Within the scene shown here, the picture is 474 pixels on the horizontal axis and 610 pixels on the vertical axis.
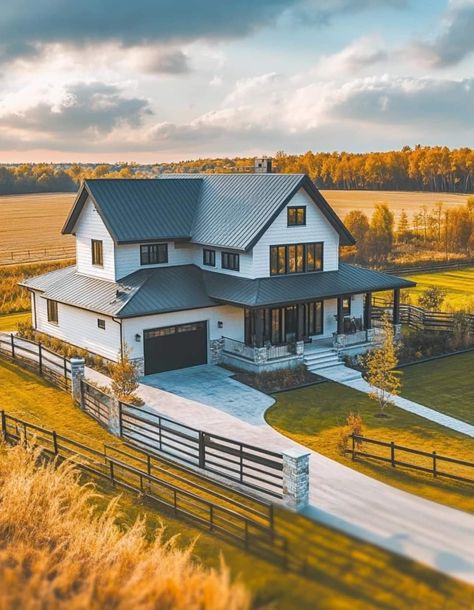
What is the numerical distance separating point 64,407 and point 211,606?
638 inches

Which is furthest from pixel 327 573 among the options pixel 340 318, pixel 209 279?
pixel 209 279

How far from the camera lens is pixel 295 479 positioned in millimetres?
17750

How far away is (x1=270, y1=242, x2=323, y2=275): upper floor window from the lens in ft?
107

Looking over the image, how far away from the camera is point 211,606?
35.9 ft

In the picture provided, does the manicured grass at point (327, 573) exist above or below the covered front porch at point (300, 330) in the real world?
below

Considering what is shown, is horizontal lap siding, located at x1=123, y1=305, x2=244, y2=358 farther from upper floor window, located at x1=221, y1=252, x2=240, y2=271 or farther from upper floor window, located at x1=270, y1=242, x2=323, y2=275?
upper floor window, located at x1=270, y1=242, x2=323, y2=275

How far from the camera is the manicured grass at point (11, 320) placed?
39.4 meters

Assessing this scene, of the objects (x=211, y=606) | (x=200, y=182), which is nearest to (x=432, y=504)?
(x=211, y=606)

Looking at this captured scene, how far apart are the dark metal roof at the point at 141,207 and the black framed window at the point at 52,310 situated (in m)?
3.77

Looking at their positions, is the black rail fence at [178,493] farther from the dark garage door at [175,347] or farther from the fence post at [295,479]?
the dark garage door at [175,347]

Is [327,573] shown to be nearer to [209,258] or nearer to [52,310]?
[209,258]

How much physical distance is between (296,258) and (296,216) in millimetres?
1971

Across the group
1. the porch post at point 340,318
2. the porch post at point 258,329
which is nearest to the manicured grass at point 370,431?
the porch post at point 258,329

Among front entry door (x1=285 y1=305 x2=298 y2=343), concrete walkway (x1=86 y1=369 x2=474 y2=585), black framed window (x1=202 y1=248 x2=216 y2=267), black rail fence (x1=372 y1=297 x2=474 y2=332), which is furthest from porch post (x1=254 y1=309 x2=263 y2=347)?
black rail fence (x1=372 y1=297 x2=474 y2=332)
